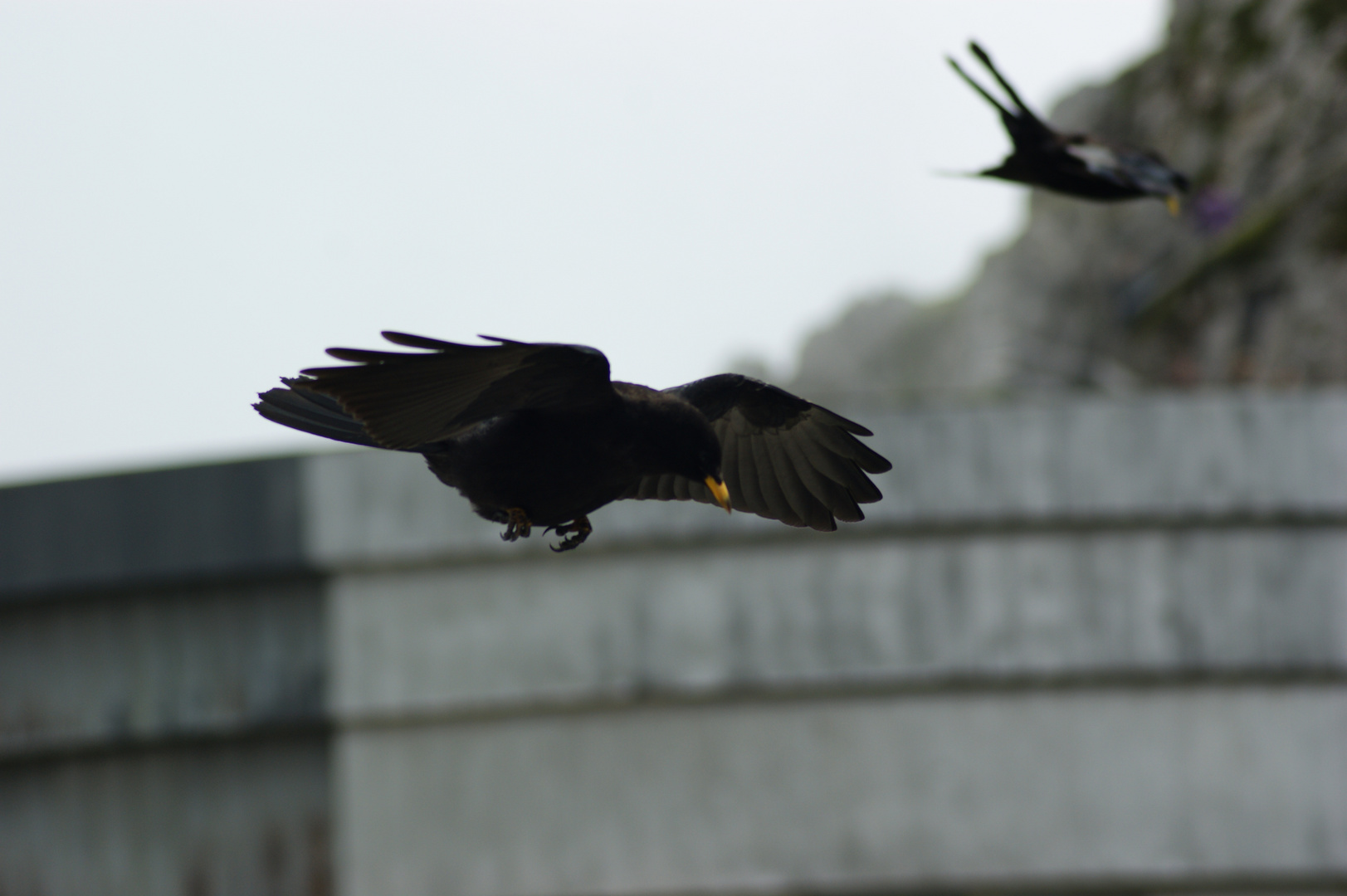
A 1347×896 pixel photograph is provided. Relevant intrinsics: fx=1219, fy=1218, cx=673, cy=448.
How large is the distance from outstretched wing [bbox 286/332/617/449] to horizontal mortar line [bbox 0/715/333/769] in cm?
1356

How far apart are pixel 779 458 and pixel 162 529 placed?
44.7 ft

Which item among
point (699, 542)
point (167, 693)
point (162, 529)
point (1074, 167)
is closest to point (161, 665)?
point (167, 693)

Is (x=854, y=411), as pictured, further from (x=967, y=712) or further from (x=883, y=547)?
(x=967, y=712)

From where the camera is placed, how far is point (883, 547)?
15.5 meters

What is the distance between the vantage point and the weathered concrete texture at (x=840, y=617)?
49.7 feet

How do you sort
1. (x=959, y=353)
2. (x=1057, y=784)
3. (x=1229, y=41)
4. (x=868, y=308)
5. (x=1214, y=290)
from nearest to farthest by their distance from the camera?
1. (x=1057, y=784)
2. (x=1214, y=290)
3. (x=1229, y=41)
4. (x=959, y=353)
5. (x=868, y=308)

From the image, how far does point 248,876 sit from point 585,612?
535 cm

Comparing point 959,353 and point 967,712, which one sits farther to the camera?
point 959,353

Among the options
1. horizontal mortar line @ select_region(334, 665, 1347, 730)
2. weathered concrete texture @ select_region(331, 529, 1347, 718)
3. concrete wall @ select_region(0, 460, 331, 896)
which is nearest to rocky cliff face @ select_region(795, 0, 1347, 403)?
weathered concrete texture @ select_region(331, 529, 1347, 718)

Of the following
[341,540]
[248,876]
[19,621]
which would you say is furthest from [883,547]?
[19,621]

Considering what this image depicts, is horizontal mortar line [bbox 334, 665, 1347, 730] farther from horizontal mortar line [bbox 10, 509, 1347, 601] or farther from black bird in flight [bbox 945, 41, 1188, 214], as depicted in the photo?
black bird in flight [bbox 945, 41, 1188, 214]

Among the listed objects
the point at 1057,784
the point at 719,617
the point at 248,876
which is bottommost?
the point at 248,876

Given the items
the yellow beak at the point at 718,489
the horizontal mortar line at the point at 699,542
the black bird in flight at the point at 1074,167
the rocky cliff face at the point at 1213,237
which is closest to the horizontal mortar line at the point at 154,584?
the horizontal mortar line at the point at 699,542

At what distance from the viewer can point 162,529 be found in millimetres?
15195
